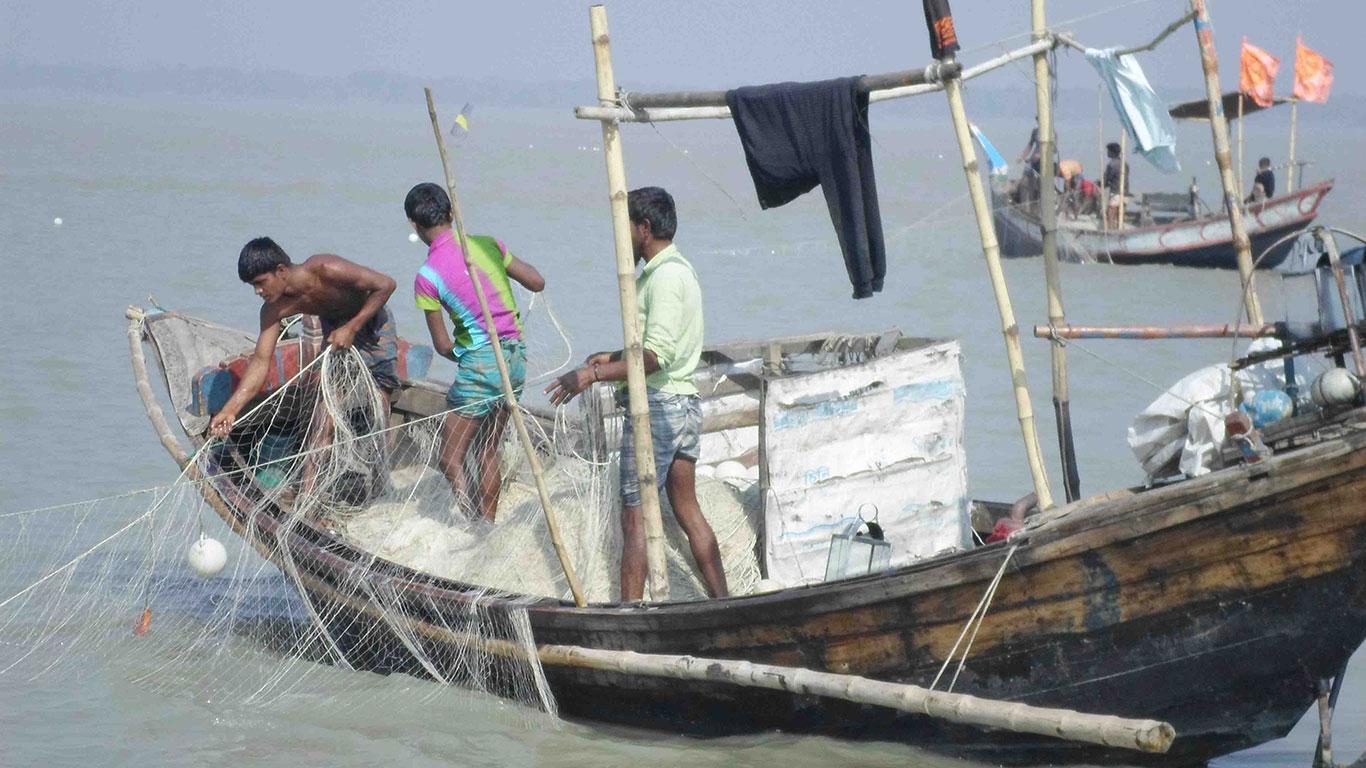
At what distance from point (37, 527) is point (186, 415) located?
1807 mm

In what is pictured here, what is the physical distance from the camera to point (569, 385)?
545 centimetres

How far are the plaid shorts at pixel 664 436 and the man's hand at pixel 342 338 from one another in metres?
1.63

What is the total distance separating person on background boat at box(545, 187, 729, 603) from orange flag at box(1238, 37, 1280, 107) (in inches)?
408

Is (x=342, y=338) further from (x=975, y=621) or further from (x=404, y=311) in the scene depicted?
(x=404, y=311)

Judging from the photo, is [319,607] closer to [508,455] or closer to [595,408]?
[508,455]

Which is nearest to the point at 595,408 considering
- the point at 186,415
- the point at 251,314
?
the point at 186,415

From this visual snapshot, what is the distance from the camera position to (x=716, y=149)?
72625 millimetres

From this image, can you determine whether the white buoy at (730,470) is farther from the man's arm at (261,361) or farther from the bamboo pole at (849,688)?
the man's arm at (261,361)

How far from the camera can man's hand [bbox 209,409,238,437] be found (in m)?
6.33

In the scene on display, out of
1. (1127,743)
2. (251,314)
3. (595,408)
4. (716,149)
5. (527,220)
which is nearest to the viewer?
(1127,743)

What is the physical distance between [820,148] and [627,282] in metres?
0.80

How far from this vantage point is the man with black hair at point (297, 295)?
642 centimetres

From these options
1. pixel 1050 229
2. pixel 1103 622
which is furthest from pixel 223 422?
pixel 1103 622

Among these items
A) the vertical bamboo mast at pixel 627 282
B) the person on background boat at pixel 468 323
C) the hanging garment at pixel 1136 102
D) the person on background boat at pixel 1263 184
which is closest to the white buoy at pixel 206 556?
the person on background boat at pixel 468 323
